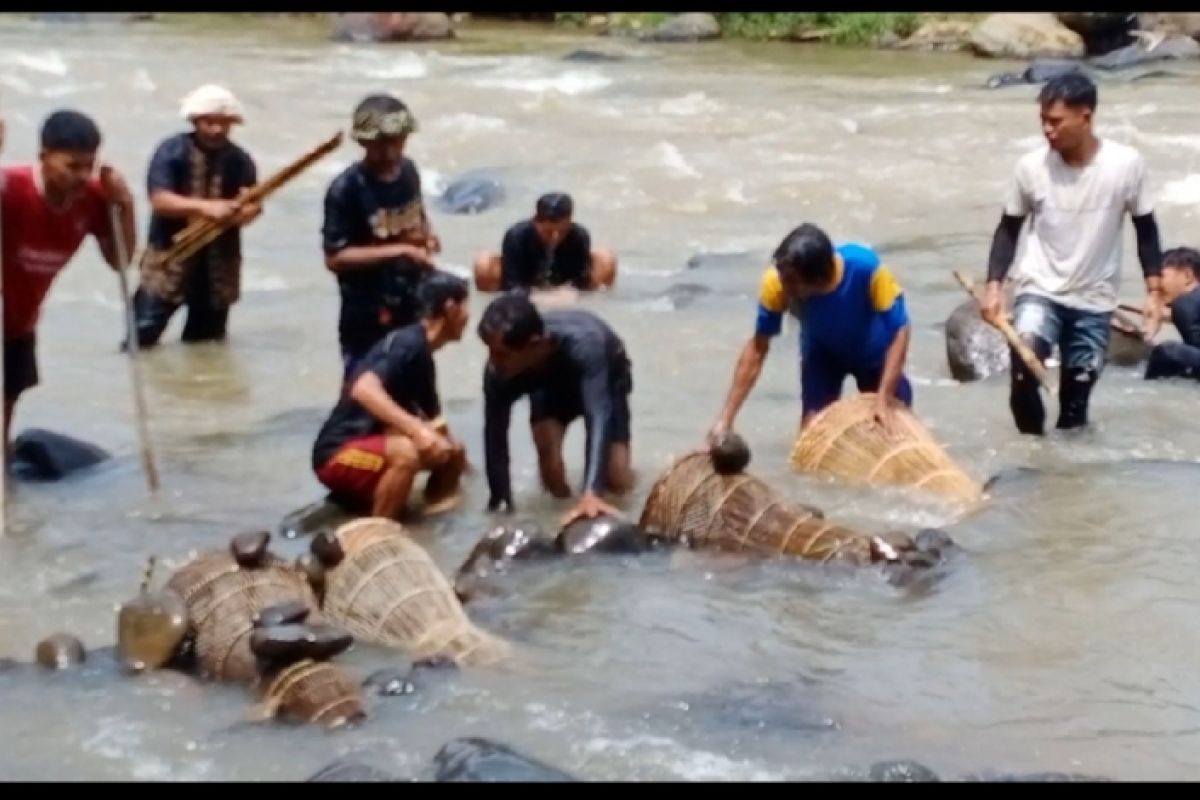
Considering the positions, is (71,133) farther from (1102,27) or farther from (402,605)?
(1102,27)

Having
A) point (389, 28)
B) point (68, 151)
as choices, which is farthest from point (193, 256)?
point (389, 28)

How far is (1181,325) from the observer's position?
1001cm

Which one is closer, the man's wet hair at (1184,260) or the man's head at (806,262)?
the man's head at (806,262)

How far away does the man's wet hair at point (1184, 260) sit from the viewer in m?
10.1

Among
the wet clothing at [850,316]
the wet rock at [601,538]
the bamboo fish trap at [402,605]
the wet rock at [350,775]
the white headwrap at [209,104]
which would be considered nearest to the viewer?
the wet rock at [350,775]

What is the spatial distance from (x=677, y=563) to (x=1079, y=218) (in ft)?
7.66

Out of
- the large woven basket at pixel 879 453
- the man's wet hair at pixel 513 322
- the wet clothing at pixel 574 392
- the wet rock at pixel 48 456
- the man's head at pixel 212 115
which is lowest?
the wet rock at pixel 48 456

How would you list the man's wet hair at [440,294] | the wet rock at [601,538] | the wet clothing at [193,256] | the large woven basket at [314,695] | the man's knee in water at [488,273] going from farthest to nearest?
1. the man's knee in water at [488,273]
2. the wet clothing at [193,256]
3. the man's wet hair at [440,294]
4. the wet rock at [601,538]
5. the large woven basket at [314,695]

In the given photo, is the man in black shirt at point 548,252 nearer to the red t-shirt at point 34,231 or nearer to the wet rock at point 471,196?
the red t-shirt at point 34,231

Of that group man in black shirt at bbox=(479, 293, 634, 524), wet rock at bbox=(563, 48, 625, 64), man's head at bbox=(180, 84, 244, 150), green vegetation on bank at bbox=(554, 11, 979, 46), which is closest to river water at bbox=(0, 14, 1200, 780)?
man in black shirt at bbox=(479, 293, 634, 524)

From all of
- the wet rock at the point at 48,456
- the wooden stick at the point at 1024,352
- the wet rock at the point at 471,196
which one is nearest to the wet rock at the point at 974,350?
the wooden stick at the point at 1024,352

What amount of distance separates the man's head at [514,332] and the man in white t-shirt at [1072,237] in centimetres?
189

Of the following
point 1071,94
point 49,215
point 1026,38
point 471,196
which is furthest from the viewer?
point 1026,38
